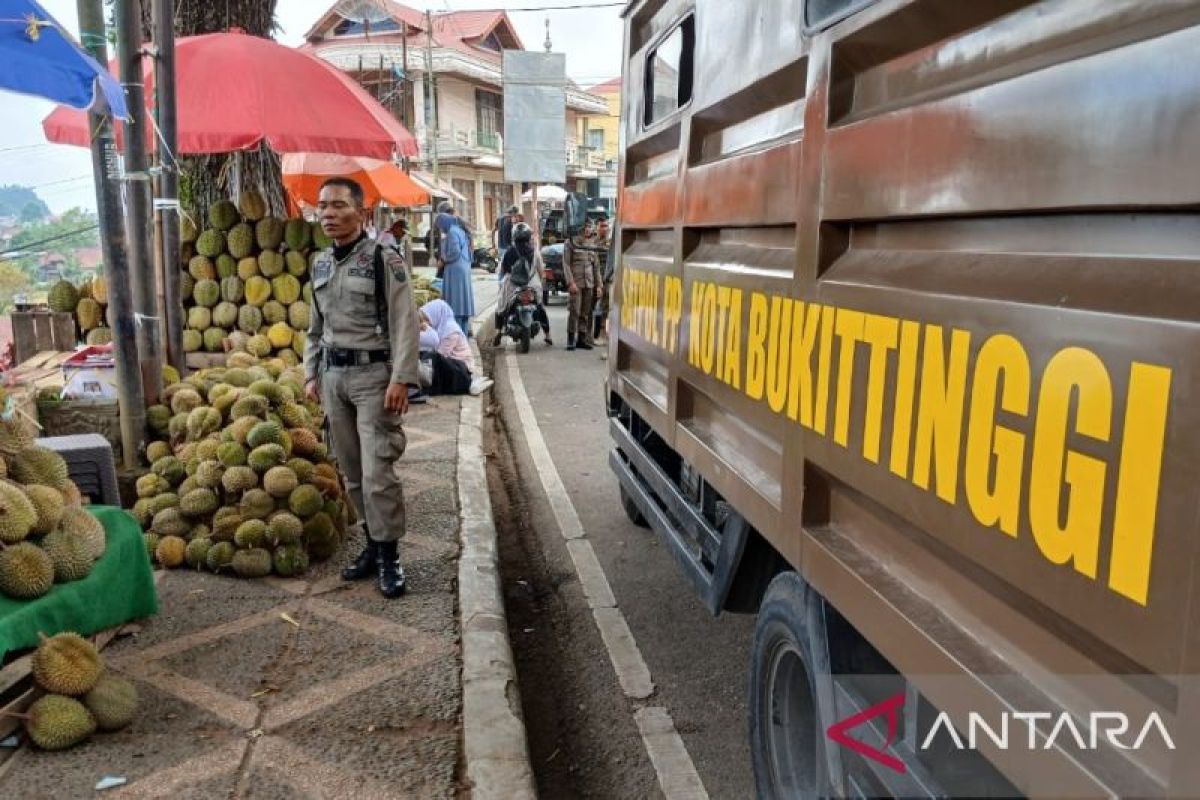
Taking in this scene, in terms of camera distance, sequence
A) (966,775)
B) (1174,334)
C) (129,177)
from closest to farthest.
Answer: (1174,334), (966,775), (129,177)

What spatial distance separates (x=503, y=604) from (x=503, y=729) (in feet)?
4.17

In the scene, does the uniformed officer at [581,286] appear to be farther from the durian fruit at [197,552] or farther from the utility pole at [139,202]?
the durian fruit at [197,552]

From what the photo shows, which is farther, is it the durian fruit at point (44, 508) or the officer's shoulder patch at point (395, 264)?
the officer's shoulder patch at point (395, 264)

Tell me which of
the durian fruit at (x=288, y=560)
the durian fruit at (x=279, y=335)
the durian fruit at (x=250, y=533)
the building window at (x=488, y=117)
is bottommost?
the durian fruit at (x=288, y=560)

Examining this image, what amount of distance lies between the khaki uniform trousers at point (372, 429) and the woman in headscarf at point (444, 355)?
4670 mm

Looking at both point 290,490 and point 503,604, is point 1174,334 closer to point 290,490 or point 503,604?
point 503,604

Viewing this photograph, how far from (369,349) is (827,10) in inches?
107

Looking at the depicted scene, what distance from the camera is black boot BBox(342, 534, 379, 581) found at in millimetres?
4477

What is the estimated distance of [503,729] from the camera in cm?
318

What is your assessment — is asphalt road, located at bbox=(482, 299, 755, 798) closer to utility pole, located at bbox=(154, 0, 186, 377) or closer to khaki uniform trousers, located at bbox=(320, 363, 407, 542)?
khaki uniform trousers, located at bbox=(320, 363, 407, 542)

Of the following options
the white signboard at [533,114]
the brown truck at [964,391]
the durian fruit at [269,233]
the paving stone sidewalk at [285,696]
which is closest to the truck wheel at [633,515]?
the paving stone sidewalk at [285,696]

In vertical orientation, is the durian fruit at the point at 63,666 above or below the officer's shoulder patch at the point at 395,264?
below

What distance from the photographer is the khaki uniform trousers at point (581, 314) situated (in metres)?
13.0

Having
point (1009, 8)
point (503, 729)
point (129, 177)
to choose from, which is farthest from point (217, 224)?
point (1009, 8)
